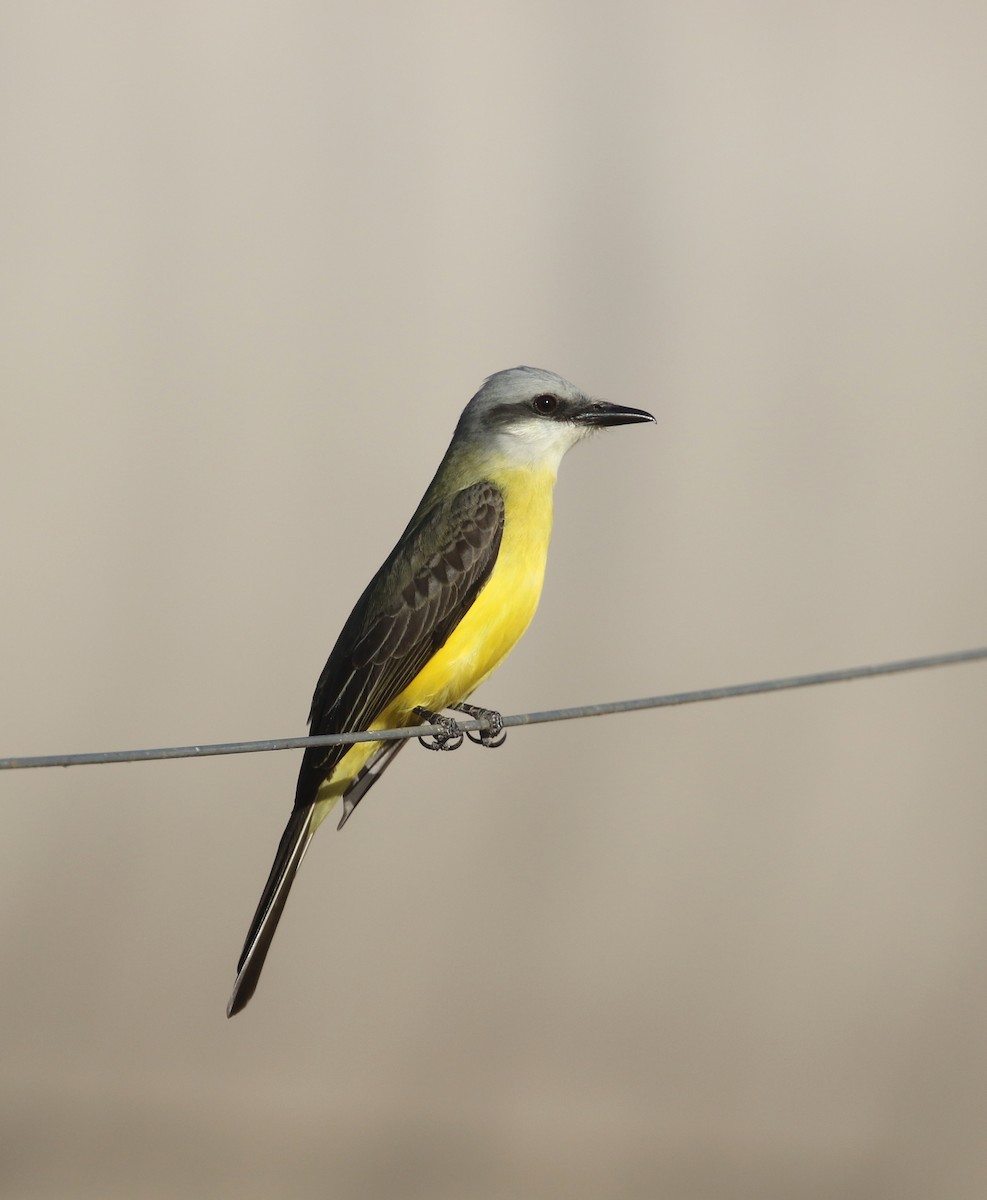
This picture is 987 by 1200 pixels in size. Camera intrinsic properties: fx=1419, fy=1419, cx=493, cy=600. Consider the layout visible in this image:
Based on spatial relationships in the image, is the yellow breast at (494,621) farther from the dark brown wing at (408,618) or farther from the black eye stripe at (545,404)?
the black eye stripe at (545,404)

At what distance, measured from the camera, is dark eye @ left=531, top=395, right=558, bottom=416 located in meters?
5.24

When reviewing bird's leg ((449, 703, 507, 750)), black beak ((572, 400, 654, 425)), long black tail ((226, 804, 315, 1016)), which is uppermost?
black beak ((572, 400, 654, 425))

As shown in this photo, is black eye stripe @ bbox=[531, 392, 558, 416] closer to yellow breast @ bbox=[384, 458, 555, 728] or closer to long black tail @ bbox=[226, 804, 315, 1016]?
yellow breast @ bbox=[384, 458, 555, 728]

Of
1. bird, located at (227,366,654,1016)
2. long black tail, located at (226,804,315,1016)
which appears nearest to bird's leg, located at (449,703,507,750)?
bird, located at (227,366,654,1016)

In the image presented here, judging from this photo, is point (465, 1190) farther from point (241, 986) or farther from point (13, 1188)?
point (241, 986)

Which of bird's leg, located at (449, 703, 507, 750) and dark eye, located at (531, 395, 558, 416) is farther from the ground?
dark eye, located at (531, 395, 558, 416)

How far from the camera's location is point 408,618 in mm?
4734

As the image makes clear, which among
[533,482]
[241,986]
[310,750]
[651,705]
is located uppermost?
[533,482]

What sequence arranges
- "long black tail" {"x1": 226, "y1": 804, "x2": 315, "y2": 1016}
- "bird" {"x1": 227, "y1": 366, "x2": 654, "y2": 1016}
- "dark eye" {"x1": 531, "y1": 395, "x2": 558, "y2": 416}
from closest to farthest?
"long black tail" {"x1": 226, "y1": 804, "x2": 315, "y2": 1016} < "bird" {"x1": 227, "y1": 366, "x2": 654, "y2": 1016} < "dark eye" {"x1": 531, "y1": 395, "x2": 558, "y2": 416}

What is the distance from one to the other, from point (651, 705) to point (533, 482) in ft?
6.38

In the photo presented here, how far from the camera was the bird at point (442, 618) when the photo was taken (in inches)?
182

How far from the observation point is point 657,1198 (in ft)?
35.8

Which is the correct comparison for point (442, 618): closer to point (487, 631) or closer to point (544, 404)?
point (487, 631)

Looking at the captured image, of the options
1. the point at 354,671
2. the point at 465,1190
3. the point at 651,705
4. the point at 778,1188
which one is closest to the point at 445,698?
the point at 354,671
